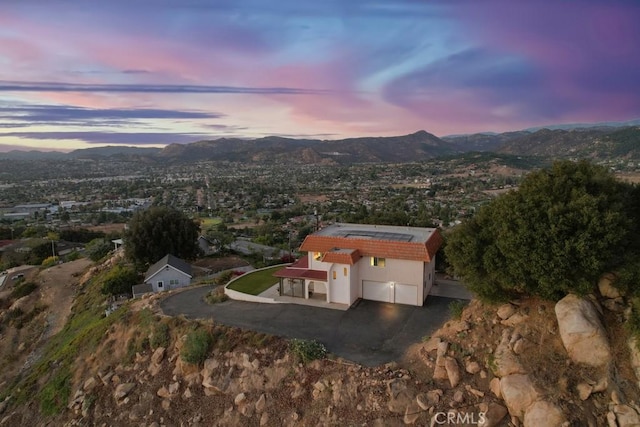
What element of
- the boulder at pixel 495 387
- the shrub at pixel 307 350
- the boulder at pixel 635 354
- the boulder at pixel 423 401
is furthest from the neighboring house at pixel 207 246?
the boulder at pixel 635 354

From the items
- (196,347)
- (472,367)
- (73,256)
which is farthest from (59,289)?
(472,367)

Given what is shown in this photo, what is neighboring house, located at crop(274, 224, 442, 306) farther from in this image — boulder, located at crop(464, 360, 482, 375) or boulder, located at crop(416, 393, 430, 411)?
boulder, located at crop(416, 393, 430, 411)

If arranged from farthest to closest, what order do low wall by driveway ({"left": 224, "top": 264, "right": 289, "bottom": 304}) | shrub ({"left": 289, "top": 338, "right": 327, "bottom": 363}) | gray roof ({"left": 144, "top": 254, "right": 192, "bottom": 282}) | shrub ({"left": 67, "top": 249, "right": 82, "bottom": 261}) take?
shrub ({"left": 67, "top": 249, "right": 82, "bottom": 261})
gray roof ({"left": 144, "top": 254, "right": 192, "bottom": 282})
low wall by driveway ({"left": 224, "top": 264, "right": 289, "bottom": 304})
shrub ({"left": 289, "top": 338, "right": 327, "bottom": 363})

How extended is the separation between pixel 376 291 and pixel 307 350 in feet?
23.2

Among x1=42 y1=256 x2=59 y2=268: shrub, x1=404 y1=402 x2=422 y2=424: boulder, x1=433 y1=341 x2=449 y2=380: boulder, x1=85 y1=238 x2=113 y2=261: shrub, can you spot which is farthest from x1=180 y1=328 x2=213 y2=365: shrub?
x1=42 y1=256 x2=59 y2=268: shrub

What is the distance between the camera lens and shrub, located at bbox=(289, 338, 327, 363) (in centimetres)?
1583

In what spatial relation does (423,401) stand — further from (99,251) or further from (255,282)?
(99,251)

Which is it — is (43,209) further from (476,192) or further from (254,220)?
(476,192)

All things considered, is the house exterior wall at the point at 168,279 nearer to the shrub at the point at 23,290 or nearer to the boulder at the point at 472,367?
the shrub at the point at 23,290

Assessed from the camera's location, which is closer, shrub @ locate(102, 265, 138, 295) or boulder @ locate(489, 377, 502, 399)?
boulder @ locate(489, 377, 502, 399)

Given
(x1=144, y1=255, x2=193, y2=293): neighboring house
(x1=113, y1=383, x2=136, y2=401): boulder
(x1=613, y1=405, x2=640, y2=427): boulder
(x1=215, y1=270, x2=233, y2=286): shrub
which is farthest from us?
(x1=144, y1=255, x2=193, y2=293): neighboring house

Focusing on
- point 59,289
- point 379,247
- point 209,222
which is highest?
point 379,247

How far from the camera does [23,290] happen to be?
38.9m

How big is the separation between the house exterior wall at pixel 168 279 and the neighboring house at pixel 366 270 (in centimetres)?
1211
